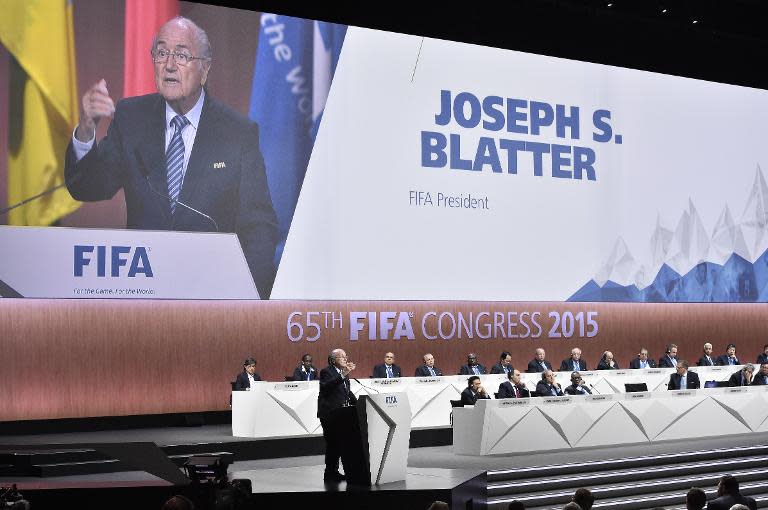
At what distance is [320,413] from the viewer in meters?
9.51

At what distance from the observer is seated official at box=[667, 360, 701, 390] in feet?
45.6

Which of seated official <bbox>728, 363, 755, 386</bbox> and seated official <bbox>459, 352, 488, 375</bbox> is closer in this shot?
seated official <bbox>728, 363, 755, 386</bbox>

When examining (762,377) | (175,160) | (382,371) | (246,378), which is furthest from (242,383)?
(762,377)

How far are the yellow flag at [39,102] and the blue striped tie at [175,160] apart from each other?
1246 millimetres

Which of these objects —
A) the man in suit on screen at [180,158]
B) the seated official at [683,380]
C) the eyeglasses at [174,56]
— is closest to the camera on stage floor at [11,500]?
the man in suit on screen at [180,158]

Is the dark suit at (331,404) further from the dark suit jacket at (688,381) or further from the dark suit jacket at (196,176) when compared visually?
the dark suit jacket at (688,381)

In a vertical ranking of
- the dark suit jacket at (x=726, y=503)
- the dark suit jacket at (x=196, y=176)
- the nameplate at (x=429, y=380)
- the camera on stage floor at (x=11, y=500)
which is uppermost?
the dark suit jacket at (x=196, y=176)

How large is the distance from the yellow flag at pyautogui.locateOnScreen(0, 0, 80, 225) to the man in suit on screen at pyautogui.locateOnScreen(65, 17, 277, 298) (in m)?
0.22

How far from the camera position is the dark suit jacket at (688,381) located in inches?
548

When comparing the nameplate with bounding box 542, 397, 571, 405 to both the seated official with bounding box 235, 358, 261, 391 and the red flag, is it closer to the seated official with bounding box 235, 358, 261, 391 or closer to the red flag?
the seated official with bounding box 235, 358, 261, 391

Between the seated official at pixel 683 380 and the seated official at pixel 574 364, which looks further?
the seated official at pixel 574 364

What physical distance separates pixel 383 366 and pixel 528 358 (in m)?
3.75

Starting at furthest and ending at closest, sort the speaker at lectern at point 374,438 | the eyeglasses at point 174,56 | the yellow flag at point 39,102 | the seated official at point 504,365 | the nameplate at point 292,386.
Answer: the seated official at point 504,365, the eyeglasses at point 174,56, the yellow flag at point 39,102, the nameplate at point 292,386, the speaker at lectern at point 374,438

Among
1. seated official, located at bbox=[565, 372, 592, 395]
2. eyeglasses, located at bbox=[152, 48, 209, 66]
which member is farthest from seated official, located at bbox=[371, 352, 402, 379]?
eyeglasses, located at bbox=[152, 48, 209, 66]
